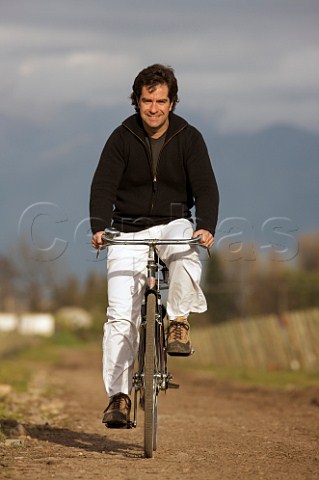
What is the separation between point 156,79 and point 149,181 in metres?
0.69

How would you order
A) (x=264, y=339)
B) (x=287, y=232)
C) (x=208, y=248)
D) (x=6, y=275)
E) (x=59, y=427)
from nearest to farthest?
(x=208, y=248), (x=59, y=427), (x=287, y=232), (x=264, y=339), (x=6, y=275)

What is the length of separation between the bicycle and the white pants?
0.30 ft

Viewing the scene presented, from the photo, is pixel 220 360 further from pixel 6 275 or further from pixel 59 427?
pixel 6 275

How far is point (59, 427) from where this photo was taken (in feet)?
30.7

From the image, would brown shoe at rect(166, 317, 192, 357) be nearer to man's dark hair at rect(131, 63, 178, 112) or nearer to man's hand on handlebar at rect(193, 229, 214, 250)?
man's hand on handlebar at rect(193, 229, 214, 250)

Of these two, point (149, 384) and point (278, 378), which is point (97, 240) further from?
point (278, 378)

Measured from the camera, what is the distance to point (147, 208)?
720 cm

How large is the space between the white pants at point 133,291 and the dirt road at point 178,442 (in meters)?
0.62

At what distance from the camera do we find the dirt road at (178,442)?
242 inches

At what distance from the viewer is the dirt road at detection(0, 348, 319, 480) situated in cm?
614

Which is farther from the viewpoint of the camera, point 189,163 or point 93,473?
point 189,163

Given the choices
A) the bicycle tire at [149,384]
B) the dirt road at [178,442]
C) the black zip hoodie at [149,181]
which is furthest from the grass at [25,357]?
the bicycle tire at [149,384]

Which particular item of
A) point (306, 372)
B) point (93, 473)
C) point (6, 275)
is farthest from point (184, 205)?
point (6, 275)

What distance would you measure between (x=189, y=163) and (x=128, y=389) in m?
1.61
